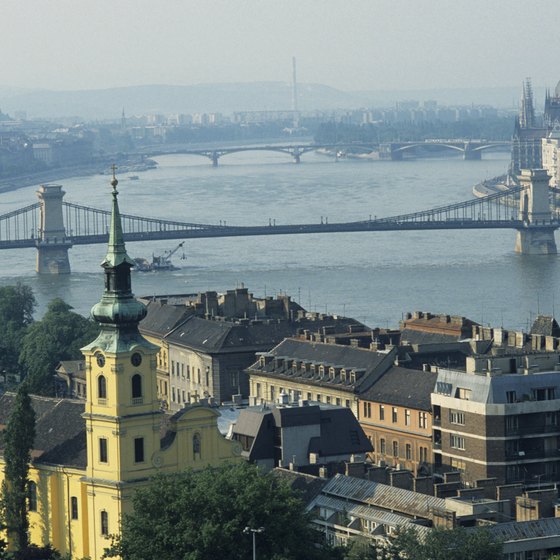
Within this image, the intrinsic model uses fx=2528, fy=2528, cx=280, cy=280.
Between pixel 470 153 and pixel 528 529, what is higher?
pixel 528 529

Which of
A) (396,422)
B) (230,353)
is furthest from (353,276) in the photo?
(396,422)

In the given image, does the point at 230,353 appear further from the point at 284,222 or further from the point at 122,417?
the point at 284,222

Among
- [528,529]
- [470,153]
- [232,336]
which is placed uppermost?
[528,529]

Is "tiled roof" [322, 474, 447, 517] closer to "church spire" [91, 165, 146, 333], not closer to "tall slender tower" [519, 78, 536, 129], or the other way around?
"church spire" [91, 165, 146, 333]

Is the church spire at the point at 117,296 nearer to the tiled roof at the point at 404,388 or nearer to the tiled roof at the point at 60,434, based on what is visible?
the tiled roof at the point at 60,434

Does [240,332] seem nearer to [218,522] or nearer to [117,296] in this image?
[117,296]

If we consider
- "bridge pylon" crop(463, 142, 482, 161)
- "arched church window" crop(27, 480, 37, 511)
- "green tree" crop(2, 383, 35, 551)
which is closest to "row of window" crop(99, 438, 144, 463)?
"green tree" crop(2, 383, 35, 551)

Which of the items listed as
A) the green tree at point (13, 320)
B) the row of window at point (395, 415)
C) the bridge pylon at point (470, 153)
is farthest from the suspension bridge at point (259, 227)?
the bridge pylon at point (470, 153)

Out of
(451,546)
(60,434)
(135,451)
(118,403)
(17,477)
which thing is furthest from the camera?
(60,434)

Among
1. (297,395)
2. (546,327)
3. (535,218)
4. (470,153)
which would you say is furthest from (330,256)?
(470,153)
